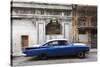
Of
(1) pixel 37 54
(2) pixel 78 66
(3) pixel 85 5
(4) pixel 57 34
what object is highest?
(3) pixel 85 5

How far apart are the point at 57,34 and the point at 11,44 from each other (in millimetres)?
578

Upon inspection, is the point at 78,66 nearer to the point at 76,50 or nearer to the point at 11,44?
the point at 76,50

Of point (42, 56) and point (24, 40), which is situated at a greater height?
point (24, 40)

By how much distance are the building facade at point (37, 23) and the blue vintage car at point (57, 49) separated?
58 mm

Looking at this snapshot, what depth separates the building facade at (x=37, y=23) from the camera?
231 cm

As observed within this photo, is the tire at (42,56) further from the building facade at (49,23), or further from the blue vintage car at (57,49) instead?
the building facade at (49,23)

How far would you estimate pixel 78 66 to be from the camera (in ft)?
8.47

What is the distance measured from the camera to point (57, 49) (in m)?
2.46

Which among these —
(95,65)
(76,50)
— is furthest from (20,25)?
(95,65)

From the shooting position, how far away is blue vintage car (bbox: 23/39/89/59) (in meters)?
2.38

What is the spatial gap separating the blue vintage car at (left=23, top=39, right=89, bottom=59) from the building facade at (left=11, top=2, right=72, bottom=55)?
58 mm

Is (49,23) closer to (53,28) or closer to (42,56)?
(53,28)

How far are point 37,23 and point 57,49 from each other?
408 mm

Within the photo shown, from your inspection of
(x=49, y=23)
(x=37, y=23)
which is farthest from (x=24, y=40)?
(x=49, y=23)
